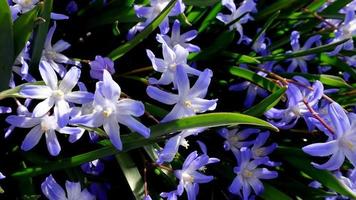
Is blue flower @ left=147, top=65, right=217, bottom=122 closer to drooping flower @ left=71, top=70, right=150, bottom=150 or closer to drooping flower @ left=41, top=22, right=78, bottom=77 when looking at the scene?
drooping flower @ left=71, top=70, right=150, bottom=150

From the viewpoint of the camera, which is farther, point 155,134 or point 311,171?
point 311,171

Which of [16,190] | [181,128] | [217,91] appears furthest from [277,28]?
[16,190]

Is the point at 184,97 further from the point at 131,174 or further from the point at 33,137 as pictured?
the point at 33,137

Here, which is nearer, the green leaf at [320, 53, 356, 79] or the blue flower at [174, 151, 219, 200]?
the blue flower at [174, 151, 219, 200]

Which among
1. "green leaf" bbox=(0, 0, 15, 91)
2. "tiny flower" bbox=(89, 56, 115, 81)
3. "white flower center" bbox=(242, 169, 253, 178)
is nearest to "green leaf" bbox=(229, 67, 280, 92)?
"white flower center" bbox=(242, 169, 253, 178)

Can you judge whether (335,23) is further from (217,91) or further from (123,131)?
(123,131)

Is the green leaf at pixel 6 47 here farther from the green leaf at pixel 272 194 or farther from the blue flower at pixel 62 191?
the green leaf at pixel 272 194

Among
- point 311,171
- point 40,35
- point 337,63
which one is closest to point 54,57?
point 40,35
